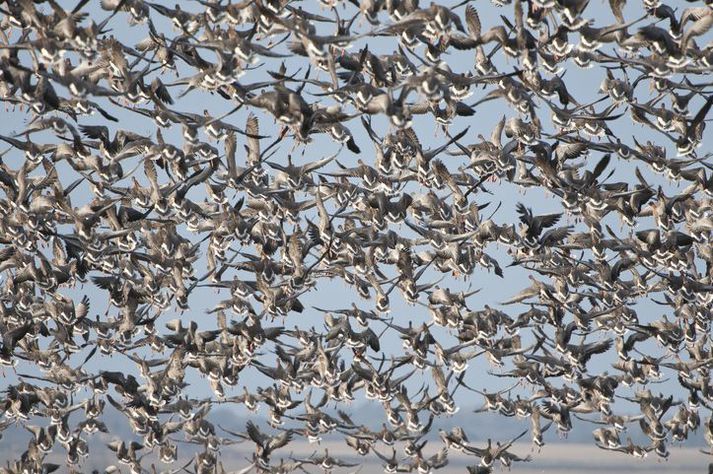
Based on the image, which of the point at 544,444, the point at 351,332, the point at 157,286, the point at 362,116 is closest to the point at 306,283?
the point at 351,332

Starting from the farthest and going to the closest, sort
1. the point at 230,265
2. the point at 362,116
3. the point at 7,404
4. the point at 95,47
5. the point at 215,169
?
the point at 7,404 → the point at 230,265 → the point at 215,169 → the point at 362,116 → the point at 95,47

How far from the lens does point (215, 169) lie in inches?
1109

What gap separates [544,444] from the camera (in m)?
34.4

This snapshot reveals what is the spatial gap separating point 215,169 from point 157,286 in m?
4.70

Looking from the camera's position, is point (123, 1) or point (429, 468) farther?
point (429, 468)

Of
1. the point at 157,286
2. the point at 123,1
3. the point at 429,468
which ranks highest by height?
the point at 123,1

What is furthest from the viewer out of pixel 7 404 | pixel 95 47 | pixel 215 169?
pixel 7 404

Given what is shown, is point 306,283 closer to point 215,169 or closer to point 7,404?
point 215,169

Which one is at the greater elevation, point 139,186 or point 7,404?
point 139,186

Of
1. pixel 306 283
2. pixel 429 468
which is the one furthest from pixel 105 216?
pixel 429 468

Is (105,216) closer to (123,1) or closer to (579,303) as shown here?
(123,1)

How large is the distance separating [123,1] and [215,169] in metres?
4.95

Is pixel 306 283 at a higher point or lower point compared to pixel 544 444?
higher

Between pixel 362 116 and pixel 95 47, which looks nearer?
pixel 95 47
